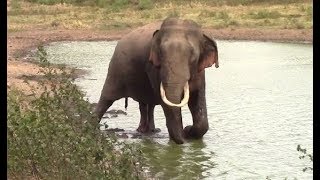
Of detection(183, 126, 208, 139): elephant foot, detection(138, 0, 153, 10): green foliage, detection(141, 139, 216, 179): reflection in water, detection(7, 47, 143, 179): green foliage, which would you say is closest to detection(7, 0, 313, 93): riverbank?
detection(138, 0, 153, 10): green foliage

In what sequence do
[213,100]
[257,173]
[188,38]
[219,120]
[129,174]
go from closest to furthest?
[129,174], [257,173], [188,38], [219,120], [213,100]

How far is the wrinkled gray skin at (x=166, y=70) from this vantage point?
9.77 meters

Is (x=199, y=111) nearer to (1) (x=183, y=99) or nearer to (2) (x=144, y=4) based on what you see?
(1) (x=183, y=99)

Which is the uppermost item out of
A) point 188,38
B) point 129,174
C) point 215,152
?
point 188,38

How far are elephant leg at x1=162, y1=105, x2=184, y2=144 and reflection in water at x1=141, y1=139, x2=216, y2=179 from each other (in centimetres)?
19

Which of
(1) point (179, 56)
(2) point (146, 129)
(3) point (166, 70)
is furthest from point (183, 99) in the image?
(2) point (146, 129)

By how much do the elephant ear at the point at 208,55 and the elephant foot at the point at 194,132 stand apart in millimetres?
965

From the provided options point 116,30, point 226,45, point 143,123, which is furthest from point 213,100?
point 116,30

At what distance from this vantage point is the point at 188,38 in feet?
33.0

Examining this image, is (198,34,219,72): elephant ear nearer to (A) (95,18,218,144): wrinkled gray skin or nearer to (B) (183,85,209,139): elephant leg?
(A) (95,18,218,144): wrinkled gray skin

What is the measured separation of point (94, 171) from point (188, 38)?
3876 millimetres

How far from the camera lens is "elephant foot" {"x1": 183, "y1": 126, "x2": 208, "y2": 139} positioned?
1074 centimetres

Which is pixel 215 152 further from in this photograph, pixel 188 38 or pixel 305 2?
pixel 305 2
